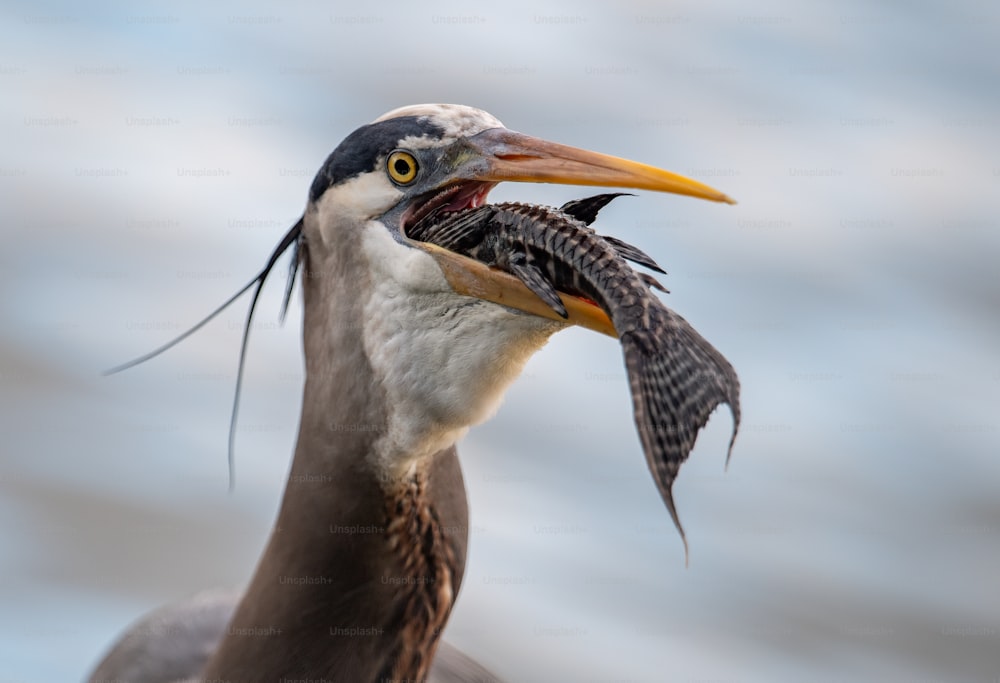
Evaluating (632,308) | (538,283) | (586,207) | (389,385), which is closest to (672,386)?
(632,308)

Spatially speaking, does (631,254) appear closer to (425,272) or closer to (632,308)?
(632,308)

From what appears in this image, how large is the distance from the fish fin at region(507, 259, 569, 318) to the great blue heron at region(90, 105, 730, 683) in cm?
4

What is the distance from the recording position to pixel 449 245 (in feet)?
8.55

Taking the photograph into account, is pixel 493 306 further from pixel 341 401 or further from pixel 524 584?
pixel 524 584

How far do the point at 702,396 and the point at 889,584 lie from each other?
3301mm

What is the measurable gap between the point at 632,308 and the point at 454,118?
597 mm

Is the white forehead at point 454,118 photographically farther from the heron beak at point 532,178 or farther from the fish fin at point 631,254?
the fish fin at point 631,254

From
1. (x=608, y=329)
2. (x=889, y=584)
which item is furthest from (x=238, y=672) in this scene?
(x=889, y=584)

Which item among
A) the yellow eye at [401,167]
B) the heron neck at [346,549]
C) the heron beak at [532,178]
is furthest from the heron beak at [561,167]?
the heron neck at [346,549]

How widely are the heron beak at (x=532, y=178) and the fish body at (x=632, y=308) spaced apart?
26 mm

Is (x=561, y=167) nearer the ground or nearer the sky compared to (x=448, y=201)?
nearer the sky

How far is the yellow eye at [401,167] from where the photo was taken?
8.87ft

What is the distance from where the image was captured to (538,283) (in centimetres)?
245

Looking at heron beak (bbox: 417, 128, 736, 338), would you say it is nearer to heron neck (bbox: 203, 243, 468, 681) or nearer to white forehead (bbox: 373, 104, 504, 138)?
white forehead (bbox: 373, 104, 504, 138)
